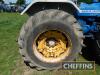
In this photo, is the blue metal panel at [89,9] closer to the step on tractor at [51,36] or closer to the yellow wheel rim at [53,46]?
the step on tractor at [51,36]

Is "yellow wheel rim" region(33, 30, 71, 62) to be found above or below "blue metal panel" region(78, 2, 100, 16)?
below

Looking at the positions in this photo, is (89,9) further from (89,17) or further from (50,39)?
(50,39)

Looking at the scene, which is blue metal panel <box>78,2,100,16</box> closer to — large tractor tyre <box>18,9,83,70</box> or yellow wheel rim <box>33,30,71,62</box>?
large tractor tyre <box>18,9,83,70</box>

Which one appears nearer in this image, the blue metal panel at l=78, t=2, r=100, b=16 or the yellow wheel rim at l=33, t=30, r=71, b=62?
the yellow wheel rim at l=33, t=30, r=71, b=62

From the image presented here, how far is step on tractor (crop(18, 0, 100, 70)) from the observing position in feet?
20.9

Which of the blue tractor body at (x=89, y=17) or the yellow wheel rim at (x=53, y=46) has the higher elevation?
the blue tractor body at (x=89, y=17)

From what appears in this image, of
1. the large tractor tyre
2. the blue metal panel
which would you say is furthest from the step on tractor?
the blue metal panel

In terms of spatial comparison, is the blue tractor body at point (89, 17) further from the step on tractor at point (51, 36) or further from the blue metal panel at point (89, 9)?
the step on tractor at point (51, 36)

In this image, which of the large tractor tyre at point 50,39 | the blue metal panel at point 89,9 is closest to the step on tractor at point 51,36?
the large tractor tyre at point 50,39

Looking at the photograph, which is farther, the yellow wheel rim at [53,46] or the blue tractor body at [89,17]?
the blue tractor body at [89,17]

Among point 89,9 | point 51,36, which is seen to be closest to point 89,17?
point 89,9

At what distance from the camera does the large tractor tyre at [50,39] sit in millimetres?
6383

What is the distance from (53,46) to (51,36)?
0.20m

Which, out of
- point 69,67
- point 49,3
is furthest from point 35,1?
point 69,67
